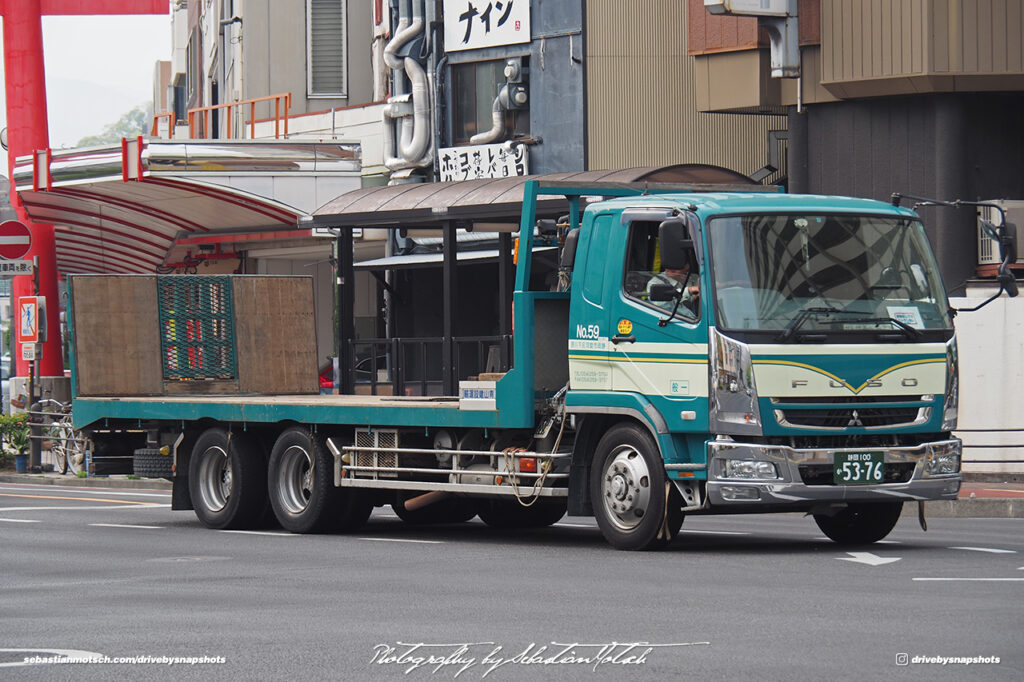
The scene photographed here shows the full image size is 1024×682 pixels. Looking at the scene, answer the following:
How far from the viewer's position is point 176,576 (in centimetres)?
1322

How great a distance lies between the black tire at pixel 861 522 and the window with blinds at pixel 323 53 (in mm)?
30463

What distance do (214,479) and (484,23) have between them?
1968 centimetres

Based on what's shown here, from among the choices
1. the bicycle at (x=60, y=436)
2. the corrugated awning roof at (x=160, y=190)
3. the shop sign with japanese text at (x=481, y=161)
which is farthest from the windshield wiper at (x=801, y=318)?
the corrugated awning roof at (x=160, y=190)

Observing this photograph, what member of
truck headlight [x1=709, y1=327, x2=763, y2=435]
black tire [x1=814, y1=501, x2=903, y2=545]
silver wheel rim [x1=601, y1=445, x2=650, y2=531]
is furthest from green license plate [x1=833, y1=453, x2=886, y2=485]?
silver wheel rim [x1=601, y1=445, x2=650, y2=531]

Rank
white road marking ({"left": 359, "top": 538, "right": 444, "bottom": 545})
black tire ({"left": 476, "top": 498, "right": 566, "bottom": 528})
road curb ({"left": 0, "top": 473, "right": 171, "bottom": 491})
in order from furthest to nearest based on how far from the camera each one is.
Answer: road curb ({"left": 0, "top": 473, "right": 171, "bottom": 491}) → black tire ({"left": 476, "top": 498, "right": 566, "bottom": 528}) → white road marking ({"left": 359, "top": 538, "right": 444, "bottom": 545})

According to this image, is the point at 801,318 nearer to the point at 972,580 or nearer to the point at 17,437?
the point at 972,580

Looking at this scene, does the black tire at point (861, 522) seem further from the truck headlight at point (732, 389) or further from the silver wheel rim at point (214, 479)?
the silver wheel rim at point (214, 479)

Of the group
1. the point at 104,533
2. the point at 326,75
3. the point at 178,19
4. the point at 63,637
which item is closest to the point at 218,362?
the point at 104,533

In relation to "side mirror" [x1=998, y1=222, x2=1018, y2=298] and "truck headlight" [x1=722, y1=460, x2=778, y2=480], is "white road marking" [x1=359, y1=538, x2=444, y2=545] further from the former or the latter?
"side mirror" [x1=998, y1=222, x2=1018, y2=298]

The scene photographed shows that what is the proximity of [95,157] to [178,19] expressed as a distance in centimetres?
3492

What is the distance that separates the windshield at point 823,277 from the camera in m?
13.6

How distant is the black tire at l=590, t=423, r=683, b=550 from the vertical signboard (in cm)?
2223

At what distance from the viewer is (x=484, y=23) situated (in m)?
36.4

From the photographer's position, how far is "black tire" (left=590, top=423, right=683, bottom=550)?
45.4ft
